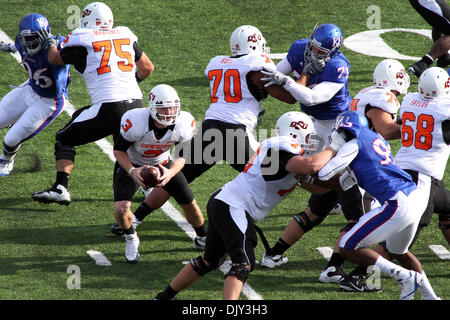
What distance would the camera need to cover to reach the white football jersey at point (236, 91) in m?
7.52

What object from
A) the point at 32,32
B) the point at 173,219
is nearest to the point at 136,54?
the point at 32,32

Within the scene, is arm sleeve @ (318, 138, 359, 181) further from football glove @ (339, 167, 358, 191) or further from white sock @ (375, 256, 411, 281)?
white sock @ (375, 256, 411, 281)

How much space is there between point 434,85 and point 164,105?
209 centimetres

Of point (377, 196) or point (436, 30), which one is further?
point (436, 30)

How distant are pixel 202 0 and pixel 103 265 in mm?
7104

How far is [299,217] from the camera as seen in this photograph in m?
7.09

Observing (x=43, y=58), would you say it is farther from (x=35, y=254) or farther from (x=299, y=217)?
(x=299, y=217)

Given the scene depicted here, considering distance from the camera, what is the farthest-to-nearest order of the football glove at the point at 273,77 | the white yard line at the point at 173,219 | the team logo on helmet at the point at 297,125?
the football glove at the point at 273,77 → the white yard line at the point at 173,219 → the team logo on helmet at the point at 297,125

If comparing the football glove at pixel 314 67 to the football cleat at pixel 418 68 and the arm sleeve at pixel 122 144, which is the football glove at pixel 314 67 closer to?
the arm sleeve at pixel 122 144

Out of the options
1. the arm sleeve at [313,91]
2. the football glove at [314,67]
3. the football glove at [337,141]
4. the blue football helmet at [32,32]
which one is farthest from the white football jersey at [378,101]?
the blue football helmet at [32,32]

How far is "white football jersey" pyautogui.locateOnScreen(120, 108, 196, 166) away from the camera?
→ 22.8 feet

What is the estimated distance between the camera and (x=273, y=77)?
746 cm

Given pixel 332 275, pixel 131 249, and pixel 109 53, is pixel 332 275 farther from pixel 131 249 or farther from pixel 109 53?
pixel 109 53

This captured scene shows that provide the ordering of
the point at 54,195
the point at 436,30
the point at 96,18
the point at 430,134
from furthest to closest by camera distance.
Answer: the point at 436,30
the point at 96,18
the point at 54,195
the point at 430,134
